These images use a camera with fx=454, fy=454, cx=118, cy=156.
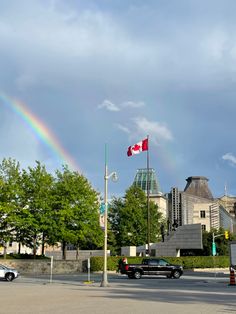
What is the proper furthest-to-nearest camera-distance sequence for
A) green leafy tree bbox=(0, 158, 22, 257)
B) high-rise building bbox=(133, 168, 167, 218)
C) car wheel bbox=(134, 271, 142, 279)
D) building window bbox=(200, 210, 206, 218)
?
high-rise building bbox=(133, 168, 167, 218) → building window bbox=(200, 210, 206, 218) → green leafy tree bbox=(0, 158, 22, 257) → car wheel bbox=(134, 271, 142, 279)

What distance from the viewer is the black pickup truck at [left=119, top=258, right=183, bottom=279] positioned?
1484 inches

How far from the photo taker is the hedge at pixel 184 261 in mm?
49062

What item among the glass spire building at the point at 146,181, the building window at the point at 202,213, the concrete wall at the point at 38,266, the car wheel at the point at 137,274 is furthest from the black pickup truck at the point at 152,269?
the glass spire building at the point at 146,181

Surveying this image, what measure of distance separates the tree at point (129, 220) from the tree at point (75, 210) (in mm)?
15385

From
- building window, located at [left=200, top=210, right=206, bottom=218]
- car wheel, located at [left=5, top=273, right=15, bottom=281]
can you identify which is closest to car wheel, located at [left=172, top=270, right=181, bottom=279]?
car wheel, located at [left=5, top=273, right=15, bottom=281]

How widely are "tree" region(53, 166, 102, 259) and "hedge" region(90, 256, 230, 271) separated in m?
3.59

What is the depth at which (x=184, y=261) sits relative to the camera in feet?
177

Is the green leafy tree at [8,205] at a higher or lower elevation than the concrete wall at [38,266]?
higher

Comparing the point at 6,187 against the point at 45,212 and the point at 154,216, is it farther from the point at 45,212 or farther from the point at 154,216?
the point at 154,216

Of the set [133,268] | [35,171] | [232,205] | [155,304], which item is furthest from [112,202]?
[232,205]

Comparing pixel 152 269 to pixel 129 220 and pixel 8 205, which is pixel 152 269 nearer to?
pixel 8 205

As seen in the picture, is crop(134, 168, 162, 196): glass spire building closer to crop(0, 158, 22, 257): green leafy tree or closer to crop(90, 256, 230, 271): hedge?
crop(90, 256, 230, 271): hedge

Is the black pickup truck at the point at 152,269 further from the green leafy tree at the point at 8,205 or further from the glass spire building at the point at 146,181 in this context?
the glass spire building at the point at 146,181

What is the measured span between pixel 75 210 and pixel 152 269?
15.9m
